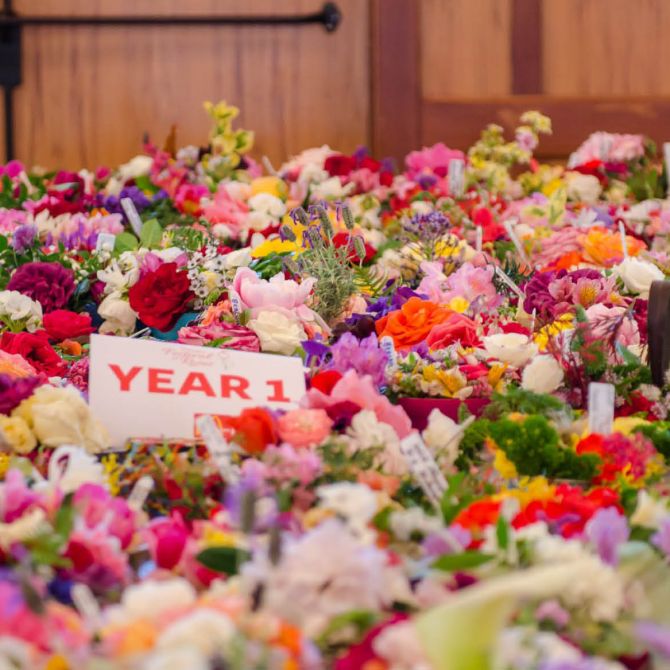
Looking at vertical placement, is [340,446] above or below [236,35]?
below

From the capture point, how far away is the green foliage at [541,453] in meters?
1.15

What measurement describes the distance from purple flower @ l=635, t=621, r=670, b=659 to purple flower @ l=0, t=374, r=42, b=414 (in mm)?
714

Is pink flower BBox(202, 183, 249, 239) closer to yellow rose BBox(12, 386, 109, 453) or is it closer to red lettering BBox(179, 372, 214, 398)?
red lettering BBox(179, 372, 214, 398)

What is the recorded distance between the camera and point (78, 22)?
11.5 ft

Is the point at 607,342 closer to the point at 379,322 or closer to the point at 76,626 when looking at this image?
the point at 379,322

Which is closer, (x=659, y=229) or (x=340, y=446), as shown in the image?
(x=340, y=446)

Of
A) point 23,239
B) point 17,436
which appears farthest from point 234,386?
point 23,239

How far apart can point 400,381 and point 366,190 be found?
1.54 m

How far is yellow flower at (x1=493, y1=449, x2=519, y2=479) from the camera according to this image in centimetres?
116

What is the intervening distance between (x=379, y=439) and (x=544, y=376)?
13.0 inches

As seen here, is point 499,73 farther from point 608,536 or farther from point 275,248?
point 608,536

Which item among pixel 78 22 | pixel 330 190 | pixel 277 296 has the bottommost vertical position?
pixel 277 296

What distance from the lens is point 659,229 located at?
2.46 metres

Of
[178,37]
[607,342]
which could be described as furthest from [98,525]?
[178,37]
